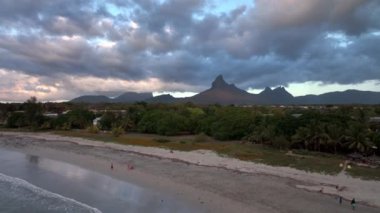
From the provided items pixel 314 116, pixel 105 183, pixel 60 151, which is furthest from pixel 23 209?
pixel 314 116

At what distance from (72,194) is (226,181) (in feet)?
42.1

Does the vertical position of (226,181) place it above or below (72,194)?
above

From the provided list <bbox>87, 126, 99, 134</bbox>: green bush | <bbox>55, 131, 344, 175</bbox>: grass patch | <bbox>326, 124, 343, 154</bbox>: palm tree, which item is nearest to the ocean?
<bbox>55, 131, 344, 175</bbox>: grass patch

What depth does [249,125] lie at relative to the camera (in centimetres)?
7050

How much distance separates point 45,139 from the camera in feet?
251

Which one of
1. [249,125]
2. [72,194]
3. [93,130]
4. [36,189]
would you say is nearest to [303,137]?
[249,125]

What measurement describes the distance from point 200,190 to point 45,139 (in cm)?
5187

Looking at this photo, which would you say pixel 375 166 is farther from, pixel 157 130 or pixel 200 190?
pixel 157 130

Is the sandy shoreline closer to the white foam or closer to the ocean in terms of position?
the ocean

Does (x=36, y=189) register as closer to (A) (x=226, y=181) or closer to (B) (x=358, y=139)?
(A) (x=226, y=181)

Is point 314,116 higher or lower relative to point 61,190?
higher

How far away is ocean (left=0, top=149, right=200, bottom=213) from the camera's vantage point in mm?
27641

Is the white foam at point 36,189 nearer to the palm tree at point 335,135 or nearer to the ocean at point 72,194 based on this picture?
the ocean at point 72,194

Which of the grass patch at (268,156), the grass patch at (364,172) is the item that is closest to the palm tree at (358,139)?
the grass patch at (268,156)
